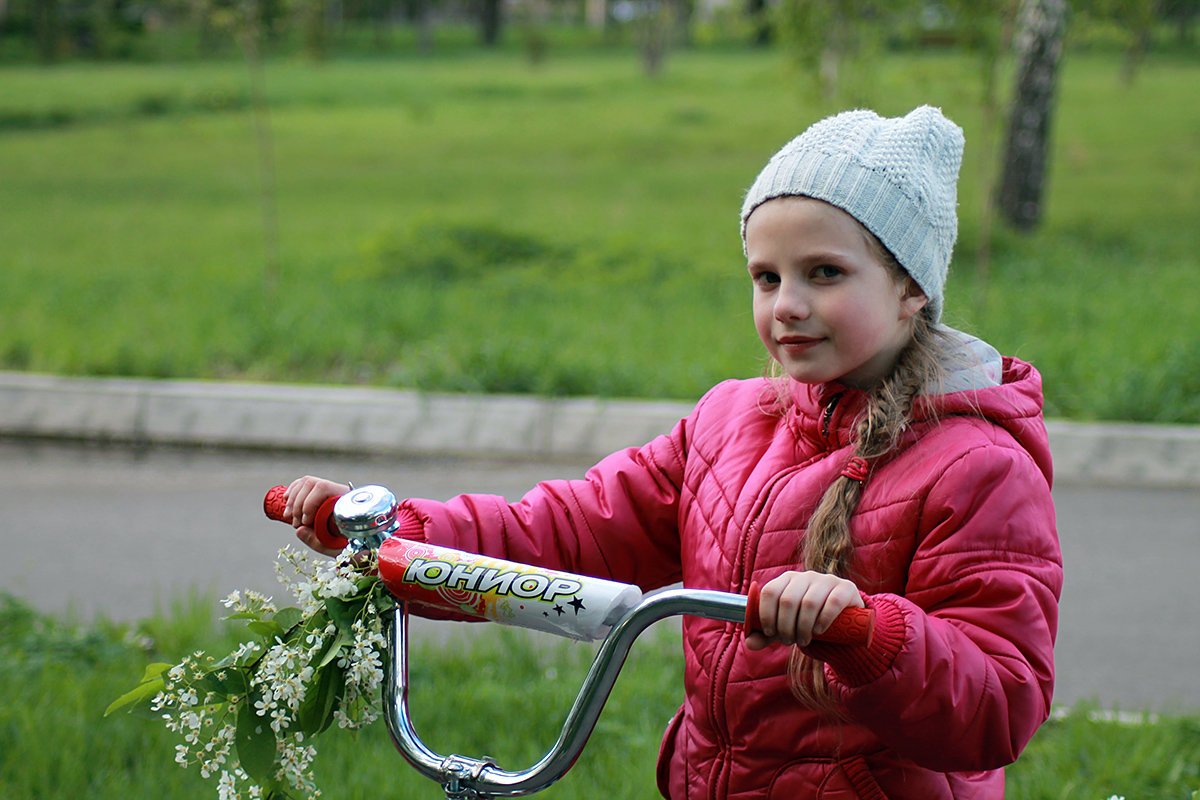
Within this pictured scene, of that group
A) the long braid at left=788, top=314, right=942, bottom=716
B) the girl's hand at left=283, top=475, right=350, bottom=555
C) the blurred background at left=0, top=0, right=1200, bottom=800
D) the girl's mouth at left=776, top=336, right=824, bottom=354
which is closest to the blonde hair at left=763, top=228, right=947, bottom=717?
the long braid at left=788, top=314, right=942, bottom=716

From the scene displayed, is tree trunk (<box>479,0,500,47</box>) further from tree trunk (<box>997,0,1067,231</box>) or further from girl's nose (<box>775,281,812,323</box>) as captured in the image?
girl's nose (<box>775,281,812,323</box>)

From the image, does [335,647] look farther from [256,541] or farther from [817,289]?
[256,541]

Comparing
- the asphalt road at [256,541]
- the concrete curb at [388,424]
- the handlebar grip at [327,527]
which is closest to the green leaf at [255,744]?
the handlebar grip at [327,527]

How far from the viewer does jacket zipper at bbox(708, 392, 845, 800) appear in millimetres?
1721

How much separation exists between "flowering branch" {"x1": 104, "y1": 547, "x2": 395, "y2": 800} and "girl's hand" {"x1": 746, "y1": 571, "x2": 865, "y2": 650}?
52 cm

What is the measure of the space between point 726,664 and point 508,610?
0.48 metres

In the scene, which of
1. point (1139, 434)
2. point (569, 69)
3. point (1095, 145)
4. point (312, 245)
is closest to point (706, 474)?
point (1139, 434)

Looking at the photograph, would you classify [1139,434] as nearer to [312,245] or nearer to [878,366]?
[878,366]

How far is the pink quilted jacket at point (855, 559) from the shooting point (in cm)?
142

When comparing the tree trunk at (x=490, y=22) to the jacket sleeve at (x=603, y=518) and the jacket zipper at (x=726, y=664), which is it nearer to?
the jacket sleeve at (x=603, y=518)

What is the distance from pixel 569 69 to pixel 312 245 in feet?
85.9

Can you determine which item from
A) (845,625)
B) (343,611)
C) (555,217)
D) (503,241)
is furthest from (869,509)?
(555,217)

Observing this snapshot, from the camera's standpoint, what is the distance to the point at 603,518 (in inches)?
77.6

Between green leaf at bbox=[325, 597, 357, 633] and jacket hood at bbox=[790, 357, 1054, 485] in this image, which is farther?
jacket hood at bbox=[790, 357, 1054, 485]
